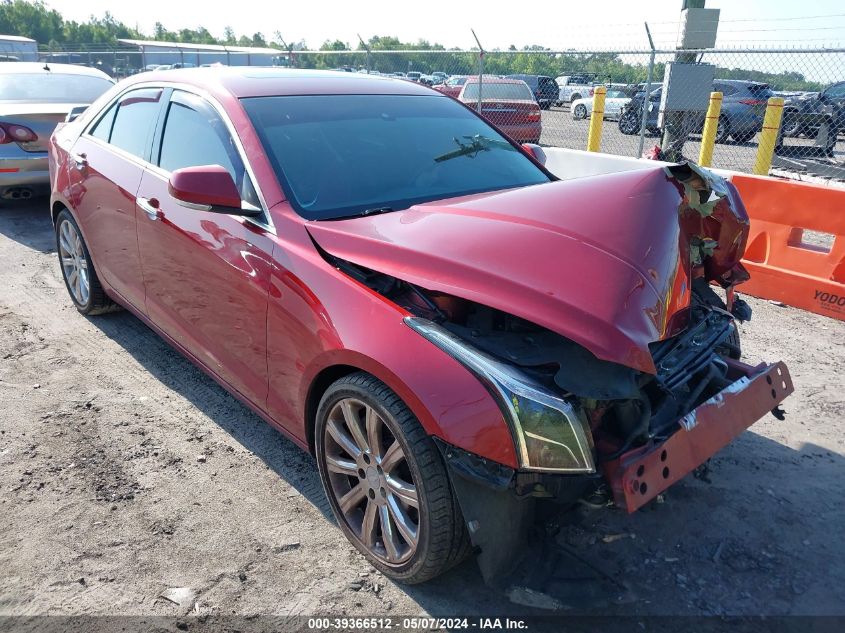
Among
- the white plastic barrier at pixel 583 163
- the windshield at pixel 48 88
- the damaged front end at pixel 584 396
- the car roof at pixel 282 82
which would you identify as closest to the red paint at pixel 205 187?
the damaged front end at pixel 584 396

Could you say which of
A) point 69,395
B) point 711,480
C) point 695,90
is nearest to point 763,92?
point 695,90

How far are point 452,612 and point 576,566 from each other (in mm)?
491

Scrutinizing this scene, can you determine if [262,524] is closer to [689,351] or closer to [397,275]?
[397,275]

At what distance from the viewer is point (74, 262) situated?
5039mm

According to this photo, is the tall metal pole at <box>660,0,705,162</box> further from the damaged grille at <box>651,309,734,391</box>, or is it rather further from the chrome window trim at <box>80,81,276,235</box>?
the chrome window trim at <box>80,81,276,235</box>

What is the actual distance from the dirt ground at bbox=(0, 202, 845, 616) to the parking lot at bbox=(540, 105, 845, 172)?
9980mm

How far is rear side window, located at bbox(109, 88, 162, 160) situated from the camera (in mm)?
3965

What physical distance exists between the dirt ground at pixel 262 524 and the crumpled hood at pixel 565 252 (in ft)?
2.49

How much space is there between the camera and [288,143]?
3152 millimetres

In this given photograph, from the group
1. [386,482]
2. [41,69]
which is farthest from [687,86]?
[386,482]

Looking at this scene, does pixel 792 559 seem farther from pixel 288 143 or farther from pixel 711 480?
pixel 288 143

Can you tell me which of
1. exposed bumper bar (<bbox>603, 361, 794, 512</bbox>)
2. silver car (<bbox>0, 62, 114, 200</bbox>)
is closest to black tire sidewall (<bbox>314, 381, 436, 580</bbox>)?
exposed bumper bar (<bbox>603, 361, 794, 512</bbox>)

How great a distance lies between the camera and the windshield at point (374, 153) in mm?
3053

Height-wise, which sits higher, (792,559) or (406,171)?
(406,171)
